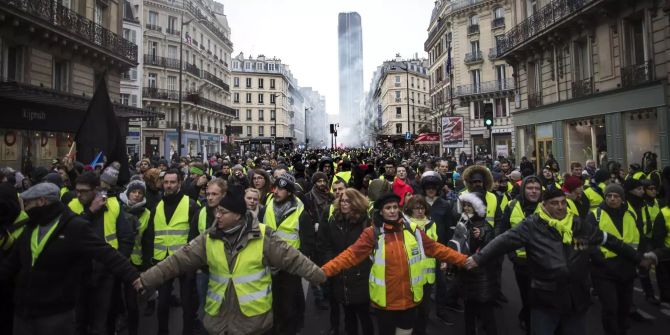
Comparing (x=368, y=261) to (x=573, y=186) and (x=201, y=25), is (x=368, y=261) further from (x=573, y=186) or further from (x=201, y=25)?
(x=201, y=25)

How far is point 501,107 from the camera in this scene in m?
37.7

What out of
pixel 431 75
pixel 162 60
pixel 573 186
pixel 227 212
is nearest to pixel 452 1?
pixel 431 75

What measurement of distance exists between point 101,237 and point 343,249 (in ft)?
8.69

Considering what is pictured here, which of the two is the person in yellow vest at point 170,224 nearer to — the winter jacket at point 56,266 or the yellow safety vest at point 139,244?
the yellow safety vest at point 139,244

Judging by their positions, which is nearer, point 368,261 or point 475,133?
point 368,261

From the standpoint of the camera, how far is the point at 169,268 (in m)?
3.23

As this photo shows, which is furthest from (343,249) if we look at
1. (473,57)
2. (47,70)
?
(473,57)

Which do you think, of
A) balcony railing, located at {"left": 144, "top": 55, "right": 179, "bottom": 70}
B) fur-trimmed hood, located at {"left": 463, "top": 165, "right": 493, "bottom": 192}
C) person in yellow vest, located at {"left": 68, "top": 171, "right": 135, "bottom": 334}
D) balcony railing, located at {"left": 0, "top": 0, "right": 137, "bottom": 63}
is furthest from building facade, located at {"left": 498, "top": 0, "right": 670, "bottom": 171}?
balcony railing, located at {"left": 144, "top": 55, "right": 179, "bottom": 70}

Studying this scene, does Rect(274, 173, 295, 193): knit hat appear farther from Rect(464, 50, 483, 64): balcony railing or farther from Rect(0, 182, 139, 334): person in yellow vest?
Rect(464, 50, 483, 64): balcony railing

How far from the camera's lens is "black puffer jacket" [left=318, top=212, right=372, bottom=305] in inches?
161

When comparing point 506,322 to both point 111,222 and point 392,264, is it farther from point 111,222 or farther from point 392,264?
point 111,222

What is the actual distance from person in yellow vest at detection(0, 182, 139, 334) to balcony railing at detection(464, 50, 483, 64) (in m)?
39.5

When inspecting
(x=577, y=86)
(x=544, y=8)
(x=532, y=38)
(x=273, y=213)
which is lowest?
(x=273, y=213)

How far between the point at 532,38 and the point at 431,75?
31.6 metres
